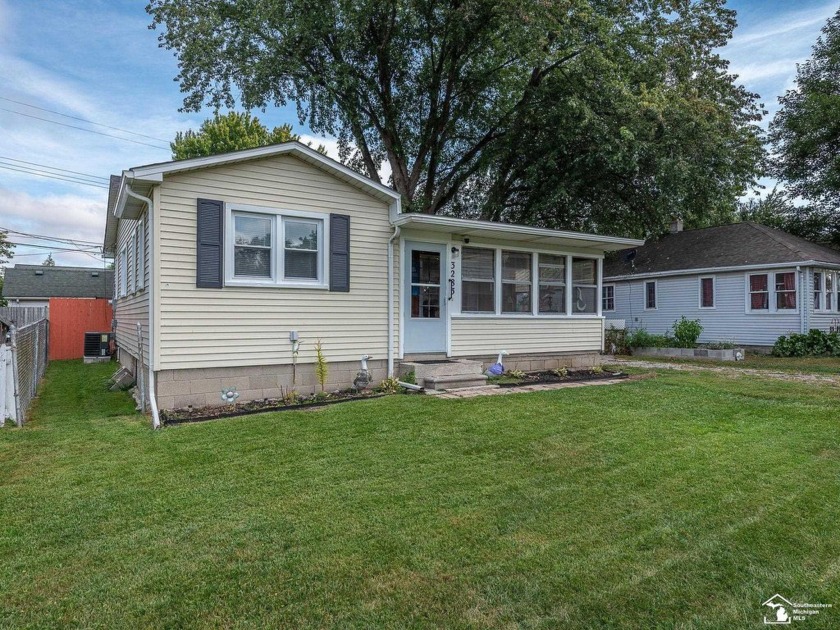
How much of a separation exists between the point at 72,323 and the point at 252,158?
40.4 feet

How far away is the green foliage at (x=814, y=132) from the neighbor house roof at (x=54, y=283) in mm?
29816

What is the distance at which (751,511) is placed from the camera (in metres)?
3.30

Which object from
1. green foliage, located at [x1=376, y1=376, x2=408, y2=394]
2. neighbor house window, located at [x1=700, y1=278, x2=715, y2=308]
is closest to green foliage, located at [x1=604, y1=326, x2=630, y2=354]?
neighbor house window, located at [x1=700, y1=278, x2=715, y2=308]

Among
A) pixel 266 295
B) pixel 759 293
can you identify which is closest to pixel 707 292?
pixel 759 293

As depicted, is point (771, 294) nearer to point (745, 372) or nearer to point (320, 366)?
point (745, 372)

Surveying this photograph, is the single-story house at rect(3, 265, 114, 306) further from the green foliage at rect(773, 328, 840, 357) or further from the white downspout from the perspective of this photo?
the green foliage at rect(773, 328, 840, 357)

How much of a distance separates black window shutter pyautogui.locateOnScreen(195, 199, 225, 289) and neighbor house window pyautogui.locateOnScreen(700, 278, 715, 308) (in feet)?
51.6

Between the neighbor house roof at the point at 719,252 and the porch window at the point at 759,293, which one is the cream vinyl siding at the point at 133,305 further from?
the porch window at the point at 759,293

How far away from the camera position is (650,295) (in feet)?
60.7

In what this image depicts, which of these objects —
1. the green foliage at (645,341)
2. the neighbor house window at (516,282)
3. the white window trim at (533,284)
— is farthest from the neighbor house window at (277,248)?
the green foliage at (645,341)

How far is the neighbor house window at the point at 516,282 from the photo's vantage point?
9.82 meters

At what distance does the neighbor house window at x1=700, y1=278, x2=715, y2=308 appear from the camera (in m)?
16.6

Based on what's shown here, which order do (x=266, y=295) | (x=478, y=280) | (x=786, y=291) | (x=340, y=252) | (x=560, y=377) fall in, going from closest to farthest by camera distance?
(x=266, y=295), (x=340, y=252), (x=560, y=377), (x=478, y=280), (x=786, y=291)
